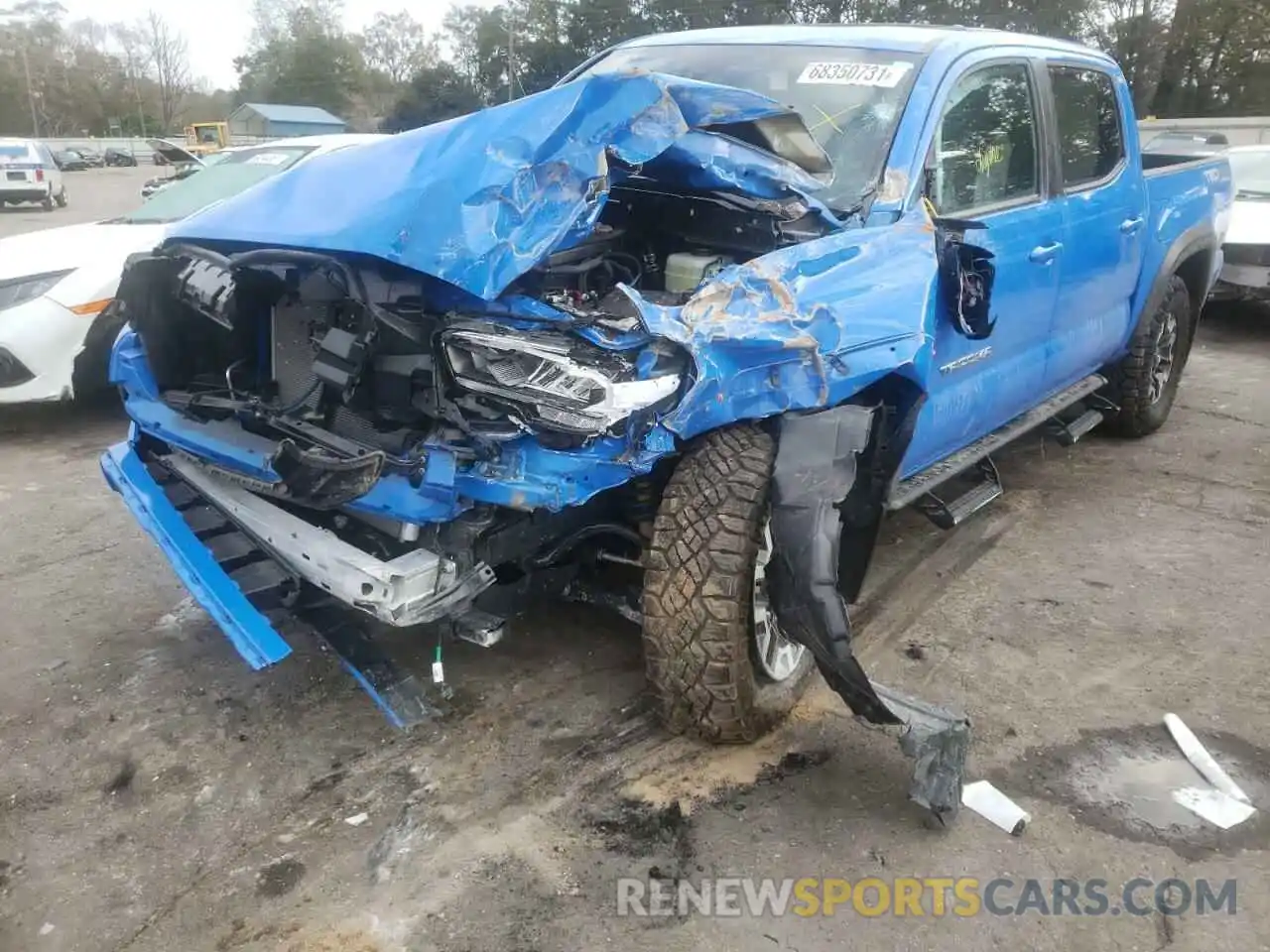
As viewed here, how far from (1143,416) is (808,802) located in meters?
4.08

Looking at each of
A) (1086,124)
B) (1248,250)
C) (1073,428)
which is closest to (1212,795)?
(1073,428)

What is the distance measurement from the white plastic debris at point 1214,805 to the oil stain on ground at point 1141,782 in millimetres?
20

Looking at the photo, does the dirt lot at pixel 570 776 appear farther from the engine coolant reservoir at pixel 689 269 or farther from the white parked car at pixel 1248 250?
the white parked car at pixel 1248 250

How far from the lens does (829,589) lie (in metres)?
2.63

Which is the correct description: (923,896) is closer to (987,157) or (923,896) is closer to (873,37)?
(987,157)

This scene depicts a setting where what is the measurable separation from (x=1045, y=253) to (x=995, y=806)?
2229mm

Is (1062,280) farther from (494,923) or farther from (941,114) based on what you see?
(494,923)

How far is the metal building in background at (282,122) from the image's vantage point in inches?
1673

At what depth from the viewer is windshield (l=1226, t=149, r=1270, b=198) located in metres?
9.25

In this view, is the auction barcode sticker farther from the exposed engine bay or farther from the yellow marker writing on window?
the exposed engine bay

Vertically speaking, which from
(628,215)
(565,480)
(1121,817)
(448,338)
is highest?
(628,215)

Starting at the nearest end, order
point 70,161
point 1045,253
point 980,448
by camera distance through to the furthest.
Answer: point 1045,253 → point 980,448 → point 70,161

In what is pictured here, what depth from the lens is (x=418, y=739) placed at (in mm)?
3021

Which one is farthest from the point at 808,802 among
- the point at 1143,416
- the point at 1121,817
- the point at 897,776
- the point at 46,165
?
the point at 46,165
